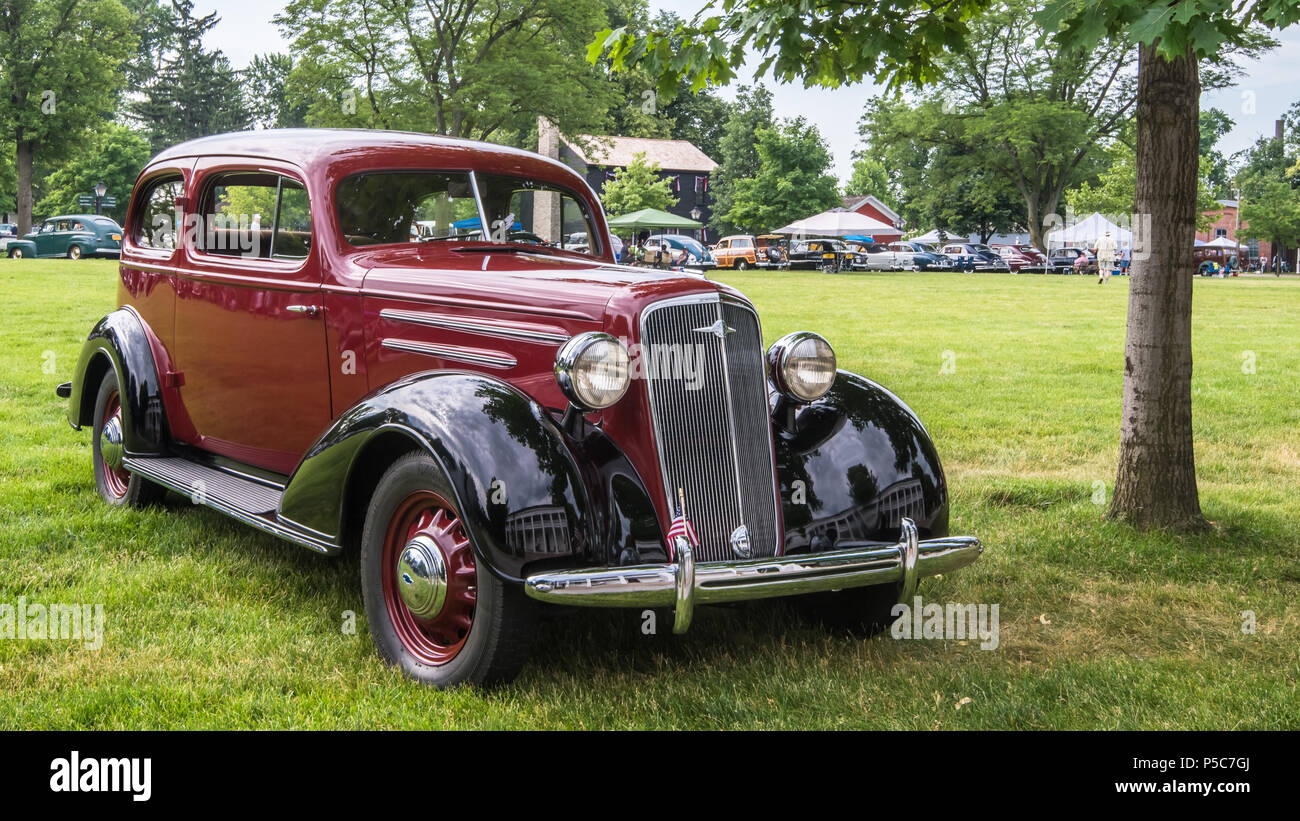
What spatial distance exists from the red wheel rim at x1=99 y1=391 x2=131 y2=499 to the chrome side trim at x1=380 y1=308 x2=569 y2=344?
253 centimetres

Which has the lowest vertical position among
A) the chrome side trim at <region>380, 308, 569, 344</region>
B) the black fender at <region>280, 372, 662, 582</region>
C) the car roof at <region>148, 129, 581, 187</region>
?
the black fender at <region>280, 372, 662, 582</region>

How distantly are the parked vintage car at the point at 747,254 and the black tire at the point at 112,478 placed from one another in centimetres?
3976

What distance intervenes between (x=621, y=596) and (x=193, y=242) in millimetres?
3601

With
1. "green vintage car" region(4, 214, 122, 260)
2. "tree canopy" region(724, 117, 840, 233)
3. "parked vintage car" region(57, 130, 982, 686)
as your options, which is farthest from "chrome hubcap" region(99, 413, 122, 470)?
"tree canopy" region(724, 117, 840, 233)

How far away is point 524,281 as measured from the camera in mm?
4133

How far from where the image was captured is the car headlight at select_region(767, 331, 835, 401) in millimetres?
4203

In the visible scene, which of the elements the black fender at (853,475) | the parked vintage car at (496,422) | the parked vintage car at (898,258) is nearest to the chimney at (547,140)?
the parked vintage car at (898,258)

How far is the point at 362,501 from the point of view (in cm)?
411

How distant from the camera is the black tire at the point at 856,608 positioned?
13.8 ft

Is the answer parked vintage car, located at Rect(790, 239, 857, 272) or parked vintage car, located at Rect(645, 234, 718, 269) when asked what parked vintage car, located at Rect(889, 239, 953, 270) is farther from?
parked vintage car, located at Rect(645, 234, 718, 269)

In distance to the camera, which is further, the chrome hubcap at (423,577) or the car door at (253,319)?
the car door at (253,319)

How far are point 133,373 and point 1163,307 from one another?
5.25 metres

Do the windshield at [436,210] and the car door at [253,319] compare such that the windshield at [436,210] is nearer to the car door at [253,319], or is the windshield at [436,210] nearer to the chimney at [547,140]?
the car door at [253,319]
